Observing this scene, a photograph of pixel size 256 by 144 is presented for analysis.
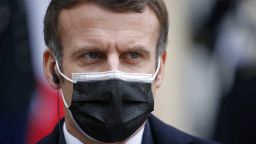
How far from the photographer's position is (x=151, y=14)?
434cm

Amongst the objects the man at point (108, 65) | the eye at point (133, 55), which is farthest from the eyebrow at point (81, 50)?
the eye at point (133, 55)

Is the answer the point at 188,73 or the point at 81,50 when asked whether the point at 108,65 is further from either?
the point at 188,73

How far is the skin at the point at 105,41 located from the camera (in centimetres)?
419

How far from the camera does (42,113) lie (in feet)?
22.3

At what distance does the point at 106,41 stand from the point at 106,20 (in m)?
0.10

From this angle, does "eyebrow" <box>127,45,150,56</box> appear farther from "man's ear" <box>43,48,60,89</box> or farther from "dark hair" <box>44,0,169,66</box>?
"man's ear" <box>43,48,60,89</box>

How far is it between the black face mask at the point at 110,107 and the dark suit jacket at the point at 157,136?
20cm

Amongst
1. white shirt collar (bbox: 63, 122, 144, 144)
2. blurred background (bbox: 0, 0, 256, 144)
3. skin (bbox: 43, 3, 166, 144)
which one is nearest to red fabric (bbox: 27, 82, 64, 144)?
blurred background (bbox: 0, 0, 256, 144)

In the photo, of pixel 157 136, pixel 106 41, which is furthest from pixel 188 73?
pixel 106 41

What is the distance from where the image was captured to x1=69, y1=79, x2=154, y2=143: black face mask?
4.11 metres

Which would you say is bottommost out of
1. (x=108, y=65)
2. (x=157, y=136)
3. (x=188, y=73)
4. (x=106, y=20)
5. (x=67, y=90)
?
(x=188, y=73)

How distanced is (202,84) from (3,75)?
5.90 feet

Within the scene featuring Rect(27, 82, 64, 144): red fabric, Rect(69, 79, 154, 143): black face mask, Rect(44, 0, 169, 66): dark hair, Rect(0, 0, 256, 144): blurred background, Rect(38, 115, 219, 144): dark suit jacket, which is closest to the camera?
Rect(69, 79, 154, 143): black face mask

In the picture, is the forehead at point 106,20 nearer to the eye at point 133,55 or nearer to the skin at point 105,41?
the skin at point 105,41
